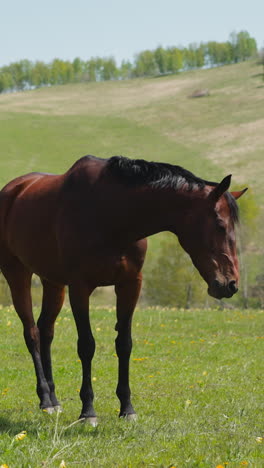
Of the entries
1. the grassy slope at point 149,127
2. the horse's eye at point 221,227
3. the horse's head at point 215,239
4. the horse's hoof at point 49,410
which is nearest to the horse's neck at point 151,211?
the horse's head at point 215,239

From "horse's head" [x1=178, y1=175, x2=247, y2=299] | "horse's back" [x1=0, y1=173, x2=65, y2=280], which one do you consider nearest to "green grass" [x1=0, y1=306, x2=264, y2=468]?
"horse's head" [x1=178, y1=175, x2=247, y2=299]

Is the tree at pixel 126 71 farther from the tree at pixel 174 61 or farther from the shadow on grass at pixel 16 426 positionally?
the shadow on grass at pixel 16 426

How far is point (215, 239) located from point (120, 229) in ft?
3.60

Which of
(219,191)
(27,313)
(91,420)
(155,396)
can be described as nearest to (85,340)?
(91,420)

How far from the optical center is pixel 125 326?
7254 mm

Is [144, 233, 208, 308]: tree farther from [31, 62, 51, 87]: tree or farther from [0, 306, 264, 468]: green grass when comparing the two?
[31, 62, 51, 87]: tree

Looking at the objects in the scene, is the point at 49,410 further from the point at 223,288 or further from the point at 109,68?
the point at 109,68

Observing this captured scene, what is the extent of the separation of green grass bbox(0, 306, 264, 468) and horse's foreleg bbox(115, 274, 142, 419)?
255 mm

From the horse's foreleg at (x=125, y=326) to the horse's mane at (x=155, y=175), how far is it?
112cm

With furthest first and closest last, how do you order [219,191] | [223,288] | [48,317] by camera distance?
[48,317]
[219,191]
[223,288]

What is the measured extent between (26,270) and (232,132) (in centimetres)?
8778

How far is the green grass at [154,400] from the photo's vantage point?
548 centimetres

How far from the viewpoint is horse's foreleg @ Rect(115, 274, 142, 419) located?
7.04 m

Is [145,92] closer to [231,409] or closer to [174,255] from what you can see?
[174,255]
